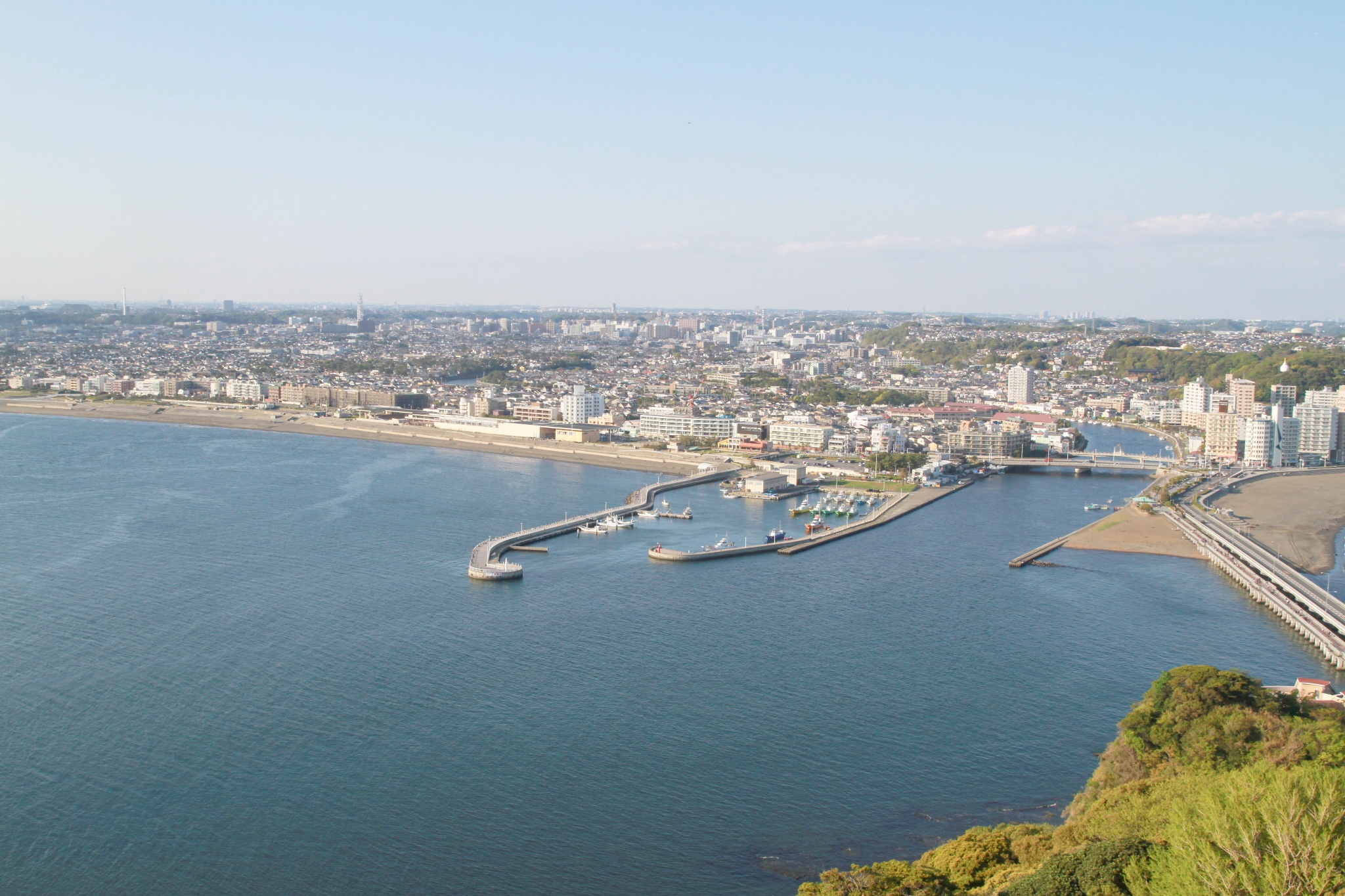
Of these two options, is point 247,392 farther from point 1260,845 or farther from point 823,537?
point 1260,845

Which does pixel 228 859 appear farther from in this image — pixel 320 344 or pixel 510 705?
pixel 320 344

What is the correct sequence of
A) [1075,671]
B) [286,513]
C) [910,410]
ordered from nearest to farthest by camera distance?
[1075,671]
[286,513]
[910,410]

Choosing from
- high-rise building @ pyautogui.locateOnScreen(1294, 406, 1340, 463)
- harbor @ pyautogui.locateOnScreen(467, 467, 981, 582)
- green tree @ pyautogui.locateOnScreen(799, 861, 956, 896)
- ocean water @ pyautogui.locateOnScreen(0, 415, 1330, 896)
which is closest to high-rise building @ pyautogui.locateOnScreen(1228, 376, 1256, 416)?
high-rise building @ pyautogui.locateOnScreen(1294, 406, 1340, 463)

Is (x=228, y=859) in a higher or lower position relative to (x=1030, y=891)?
lower

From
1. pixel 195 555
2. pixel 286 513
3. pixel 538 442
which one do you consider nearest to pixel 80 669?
pixel 195 555

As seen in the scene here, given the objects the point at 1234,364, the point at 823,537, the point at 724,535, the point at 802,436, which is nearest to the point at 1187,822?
the point at 823,537

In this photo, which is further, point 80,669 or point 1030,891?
point 80,669
